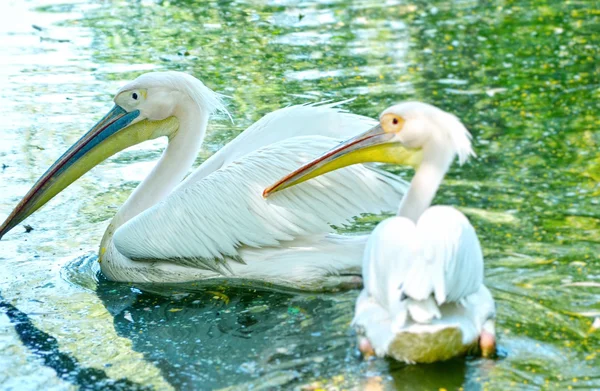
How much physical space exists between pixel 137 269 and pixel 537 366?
208cm

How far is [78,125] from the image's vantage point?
7250mm

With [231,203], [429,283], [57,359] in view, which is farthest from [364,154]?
[57,359]

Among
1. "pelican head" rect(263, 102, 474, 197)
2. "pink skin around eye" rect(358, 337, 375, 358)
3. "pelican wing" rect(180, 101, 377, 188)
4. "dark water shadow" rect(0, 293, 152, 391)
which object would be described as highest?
"pelican head" rect(263, 102, 474, 197)

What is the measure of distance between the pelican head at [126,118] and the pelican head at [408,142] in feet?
3.52

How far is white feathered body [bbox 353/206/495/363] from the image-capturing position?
11.7ft

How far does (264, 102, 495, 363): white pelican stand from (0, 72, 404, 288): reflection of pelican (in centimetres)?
73

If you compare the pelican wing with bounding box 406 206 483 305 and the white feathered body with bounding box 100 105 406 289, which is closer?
the pelican wing with bounding box 406 206 483 305

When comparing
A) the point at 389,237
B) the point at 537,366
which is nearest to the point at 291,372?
the point at 389,237

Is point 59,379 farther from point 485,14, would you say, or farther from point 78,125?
point 485,14

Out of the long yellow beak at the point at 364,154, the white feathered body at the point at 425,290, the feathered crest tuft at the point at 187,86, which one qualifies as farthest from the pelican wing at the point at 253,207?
the white feathered body at the point at 425,290

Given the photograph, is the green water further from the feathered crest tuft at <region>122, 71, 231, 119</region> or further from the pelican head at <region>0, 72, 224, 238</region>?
the feathered crest tuft at <region>122, 71, 231, 119</region>

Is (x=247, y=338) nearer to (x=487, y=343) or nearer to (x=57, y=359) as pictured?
(x=57, y=359)

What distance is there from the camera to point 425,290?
3.53 m

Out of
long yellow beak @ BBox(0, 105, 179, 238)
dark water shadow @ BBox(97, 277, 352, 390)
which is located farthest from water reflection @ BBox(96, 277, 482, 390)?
long yellow beak @ BBox(0, 105, 179, 238)
